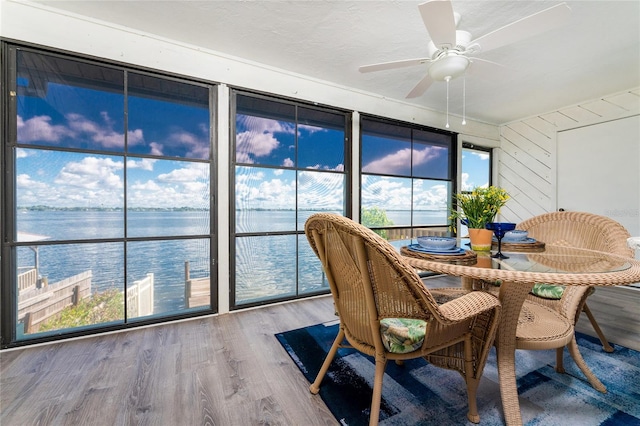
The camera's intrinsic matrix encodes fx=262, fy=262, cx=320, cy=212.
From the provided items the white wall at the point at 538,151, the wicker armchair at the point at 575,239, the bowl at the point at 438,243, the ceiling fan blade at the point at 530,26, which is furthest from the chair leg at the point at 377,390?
the white wall at the point at 538,151

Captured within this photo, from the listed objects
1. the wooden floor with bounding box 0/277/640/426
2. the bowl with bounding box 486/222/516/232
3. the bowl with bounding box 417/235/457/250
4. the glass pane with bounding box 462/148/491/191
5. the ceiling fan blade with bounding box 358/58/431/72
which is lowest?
the wooden floor with bounding box 0/277/640/426

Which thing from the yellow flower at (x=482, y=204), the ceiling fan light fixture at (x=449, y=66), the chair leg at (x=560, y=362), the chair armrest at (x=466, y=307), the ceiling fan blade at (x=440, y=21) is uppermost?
the ceiling fan blade at (x=440, y=21)

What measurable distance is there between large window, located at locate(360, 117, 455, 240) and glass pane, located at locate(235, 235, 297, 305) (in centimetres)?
112

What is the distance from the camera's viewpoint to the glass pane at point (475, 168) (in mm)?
4504

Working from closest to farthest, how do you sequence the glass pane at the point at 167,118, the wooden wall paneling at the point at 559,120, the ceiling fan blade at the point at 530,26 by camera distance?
1. the ceiling fan blade at the point at 530,26
2. the glass pane at the point at 167,118
3. the wooden wall paneling at the point at 559,120

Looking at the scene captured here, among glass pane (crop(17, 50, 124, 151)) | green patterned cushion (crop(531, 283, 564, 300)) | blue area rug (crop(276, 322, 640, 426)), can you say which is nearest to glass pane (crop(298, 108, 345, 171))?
glass pane (crop(17, 50, 124, 151))

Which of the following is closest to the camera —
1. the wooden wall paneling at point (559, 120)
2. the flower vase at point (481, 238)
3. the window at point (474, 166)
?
the flower vase at point (481, 238)

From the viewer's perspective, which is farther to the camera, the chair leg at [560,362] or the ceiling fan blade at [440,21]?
the chair leg at [560,362]

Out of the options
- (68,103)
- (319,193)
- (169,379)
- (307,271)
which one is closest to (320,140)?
(319,193)

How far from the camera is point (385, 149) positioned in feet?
11.9

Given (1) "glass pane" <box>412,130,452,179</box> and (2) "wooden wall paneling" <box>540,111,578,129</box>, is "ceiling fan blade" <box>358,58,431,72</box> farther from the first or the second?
(2) "wooden wall paneling" <box>540,111,578,129</box>

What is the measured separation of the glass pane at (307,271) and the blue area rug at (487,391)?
1177 mm

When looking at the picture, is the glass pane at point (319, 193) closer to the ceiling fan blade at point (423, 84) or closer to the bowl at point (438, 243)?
the ceiling fan blade at point (423, 84)

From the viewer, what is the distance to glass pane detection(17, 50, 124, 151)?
198 centimetres
